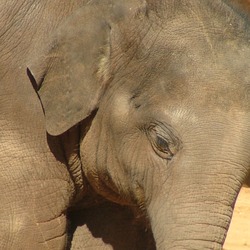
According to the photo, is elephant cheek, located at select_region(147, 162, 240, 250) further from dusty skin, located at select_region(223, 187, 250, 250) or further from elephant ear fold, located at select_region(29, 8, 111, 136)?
dusty skin, located at select_region(223, 187, 250, 250)

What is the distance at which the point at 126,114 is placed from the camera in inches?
233

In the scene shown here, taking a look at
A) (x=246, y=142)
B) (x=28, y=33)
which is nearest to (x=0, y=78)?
(x=28, y=33)

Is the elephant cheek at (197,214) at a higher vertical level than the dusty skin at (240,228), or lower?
higher

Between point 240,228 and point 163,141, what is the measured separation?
4.97m

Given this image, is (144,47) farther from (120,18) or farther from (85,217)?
(85,217)

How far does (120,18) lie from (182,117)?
0.55m

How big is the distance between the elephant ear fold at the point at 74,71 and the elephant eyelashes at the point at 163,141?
1.03 ft

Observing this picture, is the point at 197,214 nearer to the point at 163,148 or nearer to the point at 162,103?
the point at 163,148

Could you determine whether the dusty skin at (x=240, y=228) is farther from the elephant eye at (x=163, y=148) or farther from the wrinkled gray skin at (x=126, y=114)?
the elephant eye at (x=163, y=148)

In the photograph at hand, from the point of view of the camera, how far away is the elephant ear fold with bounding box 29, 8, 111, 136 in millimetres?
5945

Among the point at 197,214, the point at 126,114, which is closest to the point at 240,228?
the point at 126,114

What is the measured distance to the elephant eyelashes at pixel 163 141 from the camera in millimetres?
5762

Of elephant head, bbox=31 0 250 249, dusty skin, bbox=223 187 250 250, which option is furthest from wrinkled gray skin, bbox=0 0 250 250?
dusty skin, bbox=223 187 250 250

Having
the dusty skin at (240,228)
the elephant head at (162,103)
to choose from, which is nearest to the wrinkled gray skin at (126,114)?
the elephant head at (162,103)
